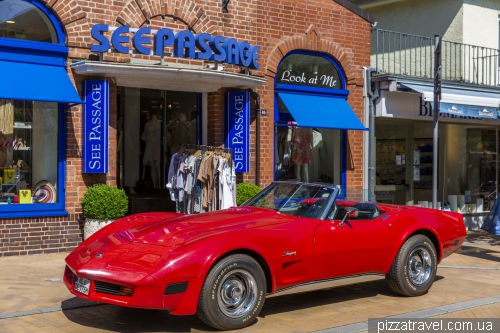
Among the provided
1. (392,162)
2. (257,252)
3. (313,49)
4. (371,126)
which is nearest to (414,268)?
(257,252)

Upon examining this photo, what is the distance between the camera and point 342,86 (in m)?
15.5

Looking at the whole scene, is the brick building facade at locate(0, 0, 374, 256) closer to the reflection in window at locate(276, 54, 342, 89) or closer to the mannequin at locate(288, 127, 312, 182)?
the reflection in window at locate(276, 54, 342, 89)

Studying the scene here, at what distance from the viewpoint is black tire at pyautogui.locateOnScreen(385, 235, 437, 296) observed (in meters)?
8.06

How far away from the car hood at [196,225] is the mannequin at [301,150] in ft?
24.0

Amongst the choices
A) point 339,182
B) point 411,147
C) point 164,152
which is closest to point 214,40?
point 164,152

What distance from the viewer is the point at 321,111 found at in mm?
14438

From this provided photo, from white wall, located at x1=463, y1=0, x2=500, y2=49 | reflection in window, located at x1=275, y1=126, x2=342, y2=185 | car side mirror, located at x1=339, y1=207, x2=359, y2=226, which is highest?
white wall, located at x1=463, y1=0, x2=500, y2=49

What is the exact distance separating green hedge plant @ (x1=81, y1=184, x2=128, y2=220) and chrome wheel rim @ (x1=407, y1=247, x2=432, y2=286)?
5243mm

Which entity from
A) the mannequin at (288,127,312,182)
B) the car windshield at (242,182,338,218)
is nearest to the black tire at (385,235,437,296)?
the car windshield at (242,182,338,218)

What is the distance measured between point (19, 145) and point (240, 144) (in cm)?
405

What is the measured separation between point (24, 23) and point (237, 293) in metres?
6.93

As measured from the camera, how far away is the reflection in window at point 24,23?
443 inches

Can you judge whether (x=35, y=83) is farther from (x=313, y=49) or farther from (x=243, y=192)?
(x=313, y=49)

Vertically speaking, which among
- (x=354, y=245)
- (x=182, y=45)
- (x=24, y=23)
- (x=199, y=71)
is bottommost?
(x=354, y=245)
